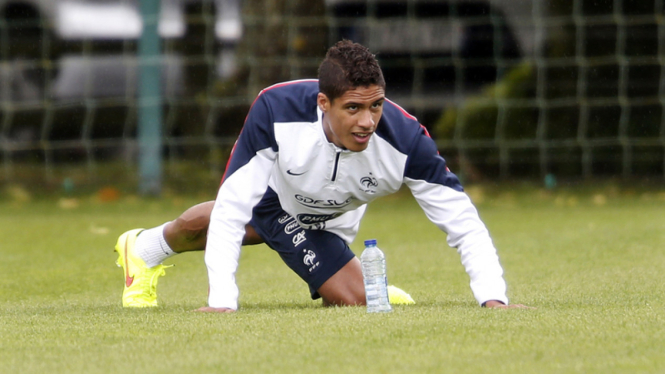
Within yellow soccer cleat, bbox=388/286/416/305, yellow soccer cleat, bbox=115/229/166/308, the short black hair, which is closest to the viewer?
the short black hair

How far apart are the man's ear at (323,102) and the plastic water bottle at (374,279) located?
0.57 metres

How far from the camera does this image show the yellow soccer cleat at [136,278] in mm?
4789

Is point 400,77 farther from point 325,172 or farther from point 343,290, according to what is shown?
point 325,172

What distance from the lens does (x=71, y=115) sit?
12.5 meters

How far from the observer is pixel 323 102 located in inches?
163

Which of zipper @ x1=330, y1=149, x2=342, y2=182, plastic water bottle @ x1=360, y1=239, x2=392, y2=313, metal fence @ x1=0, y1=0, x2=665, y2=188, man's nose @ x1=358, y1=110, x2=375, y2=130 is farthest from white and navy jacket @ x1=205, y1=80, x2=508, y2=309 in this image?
metal fence @ x1=0, y1=0, x2=665, y2=188

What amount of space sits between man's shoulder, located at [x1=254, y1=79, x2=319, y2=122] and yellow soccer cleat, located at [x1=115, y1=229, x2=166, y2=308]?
114 centimetres

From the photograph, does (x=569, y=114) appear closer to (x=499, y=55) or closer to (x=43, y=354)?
(x=499, y=55)

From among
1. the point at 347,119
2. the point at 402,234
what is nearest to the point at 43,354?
the point at 347,119

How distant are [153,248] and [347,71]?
5.07 feet

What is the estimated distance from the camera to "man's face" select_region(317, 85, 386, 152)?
3955 mm

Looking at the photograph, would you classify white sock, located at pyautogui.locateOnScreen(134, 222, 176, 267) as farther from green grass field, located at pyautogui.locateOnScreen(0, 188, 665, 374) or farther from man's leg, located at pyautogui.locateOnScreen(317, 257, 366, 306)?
man's leg, located at pyautogui.locateOnScreen(317, 257, 366, 306)

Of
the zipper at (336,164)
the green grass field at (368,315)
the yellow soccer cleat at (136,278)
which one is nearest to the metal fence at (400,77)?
the green grass field at (368,315)

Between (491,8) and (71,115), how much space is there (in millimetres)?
5300
